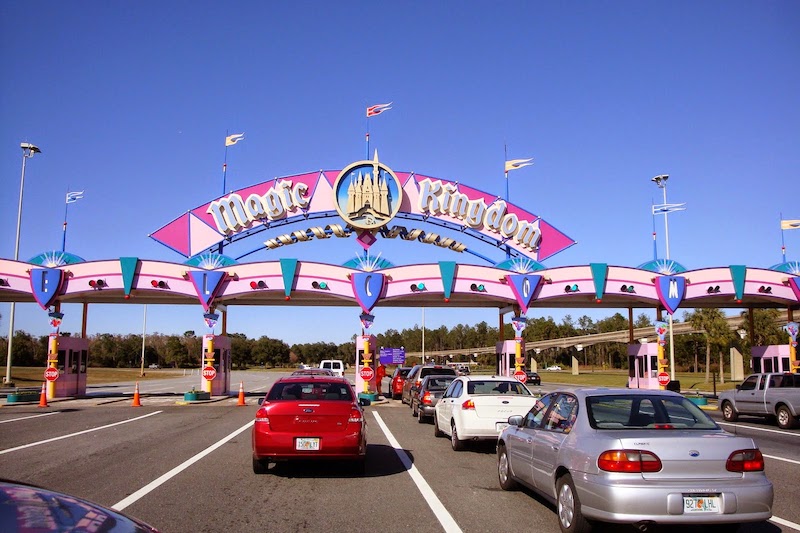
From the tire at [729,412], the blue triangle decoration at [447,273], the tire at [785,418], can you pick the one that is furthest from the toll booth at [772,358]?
the blue triangle decoration at [447,273]

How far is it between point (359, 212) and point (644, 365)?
16.4m

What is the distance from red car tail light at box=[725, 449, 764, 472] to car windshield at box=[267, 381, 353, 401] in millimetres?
5912

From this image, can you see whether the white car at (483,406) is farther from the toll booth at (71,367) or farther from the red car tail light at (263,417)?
the toll booth at (71,367)

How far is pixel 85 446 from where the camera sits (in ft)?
46.2

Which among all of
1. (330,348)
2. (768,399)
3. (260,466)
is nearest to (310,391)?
(260,466)

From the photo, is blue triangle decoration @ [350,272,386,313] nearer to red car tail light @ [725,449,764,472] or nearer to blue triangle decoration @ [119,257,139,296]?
blue triangle decoration @ [119,257,139,296]

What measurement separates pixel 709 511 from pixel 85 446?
1241cm

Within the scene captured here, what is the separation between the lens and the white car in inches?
515

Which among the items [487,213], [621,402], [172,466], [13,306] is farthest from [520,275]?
[13,306]

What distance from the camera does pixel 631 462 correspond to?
245 inches

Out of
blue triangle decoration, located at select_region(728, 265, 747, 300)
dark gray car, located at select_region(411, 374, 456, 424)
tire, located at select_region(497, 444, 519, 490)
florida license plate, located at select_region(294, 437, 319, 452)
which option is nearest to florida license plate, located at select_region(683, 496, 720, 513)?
tire, located at select_region(497, 444, 519, 490)

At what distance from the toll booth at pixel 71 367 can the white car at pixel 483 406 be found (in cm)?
2378

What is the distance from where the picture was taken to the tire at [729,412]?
21312 mm

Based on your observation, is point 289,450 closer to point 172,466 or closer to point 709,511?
point 172,466
